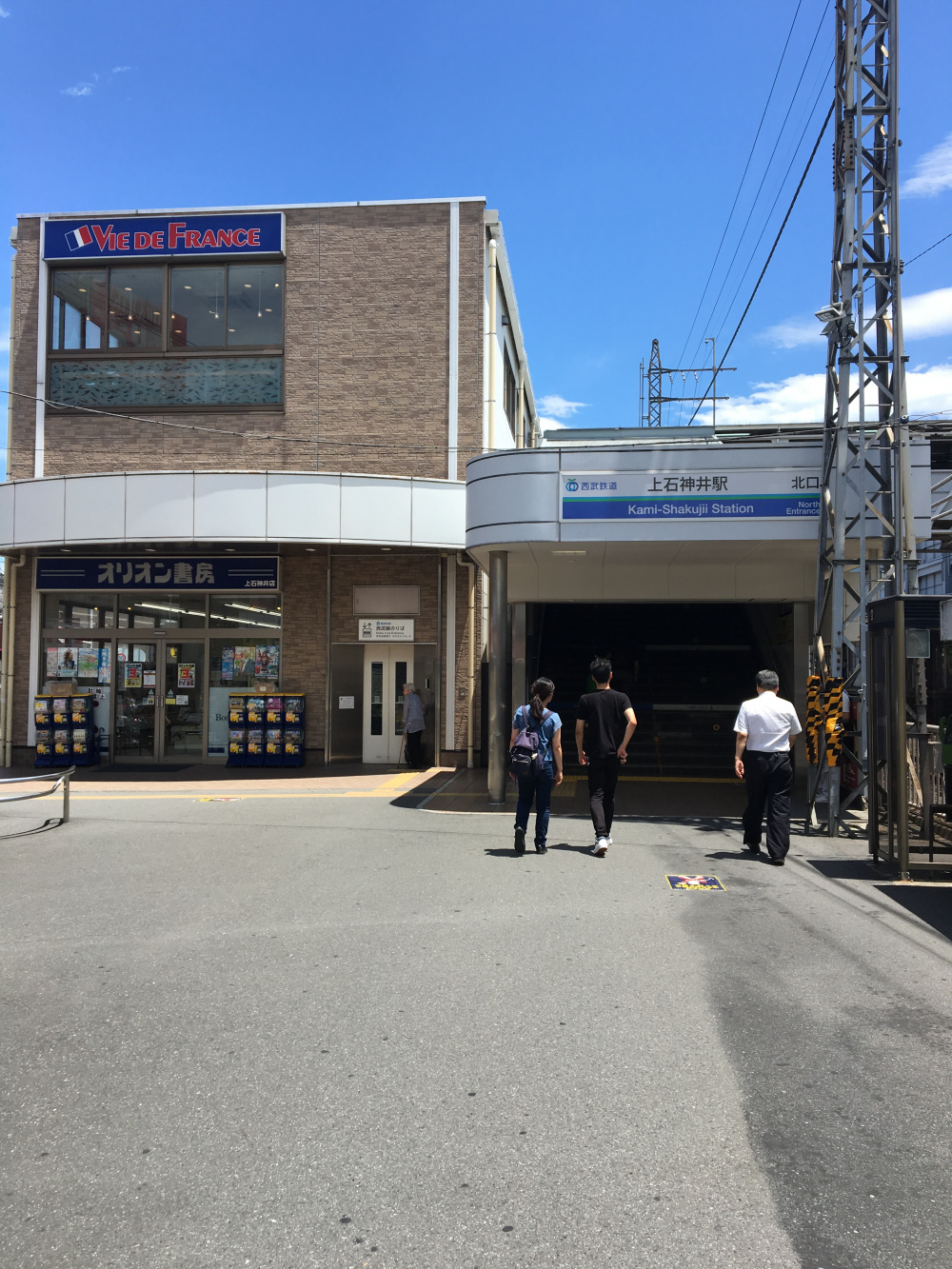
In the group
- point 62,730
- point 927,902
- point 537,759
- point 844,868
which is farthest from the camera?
point 62,730

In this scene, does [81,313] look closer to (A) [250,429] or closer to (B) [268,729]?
(A) [250,429]

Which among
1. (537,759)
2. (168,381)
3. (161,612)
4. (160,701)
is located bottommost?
(537,759)

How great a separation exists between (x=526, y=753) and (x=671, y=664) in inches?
571

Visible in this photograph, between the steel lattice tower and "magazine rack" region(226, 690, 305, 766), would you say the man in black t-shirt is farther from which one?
"magazine rack" region(226, 690, 305, 766)

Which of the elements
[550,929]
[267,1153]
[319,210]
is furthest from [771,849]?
[319,210]

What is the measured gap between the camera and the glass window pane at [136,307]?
1706 cm

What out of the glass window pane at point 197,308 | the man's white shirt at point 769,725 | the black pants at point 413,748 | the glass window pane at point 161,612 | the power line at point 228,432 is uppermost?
the glass window pane at point 197,308

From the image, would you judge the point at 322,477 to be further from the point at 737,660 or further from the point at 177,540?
the point at 737,660

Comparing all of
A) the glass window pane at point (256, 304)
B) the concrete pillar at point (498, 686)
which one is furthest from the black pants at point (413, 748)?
the glass window pane at point (256, 304)

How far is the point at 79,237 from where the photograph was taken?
56.1 feet

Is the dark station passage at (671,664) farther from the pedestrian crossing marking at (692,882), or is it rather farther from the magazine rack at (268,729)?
the pedestrian crossing marking at (692,882)

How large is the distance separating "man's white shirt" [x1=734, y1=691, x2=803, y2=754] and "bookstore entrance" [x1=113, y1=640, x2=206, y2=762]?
11328mm

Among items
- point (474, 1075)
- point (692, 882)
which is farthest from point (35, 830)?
point (474, 1075)

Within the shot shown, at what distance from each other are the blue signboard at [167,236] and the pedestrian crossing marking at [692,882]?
1356 centimetres
